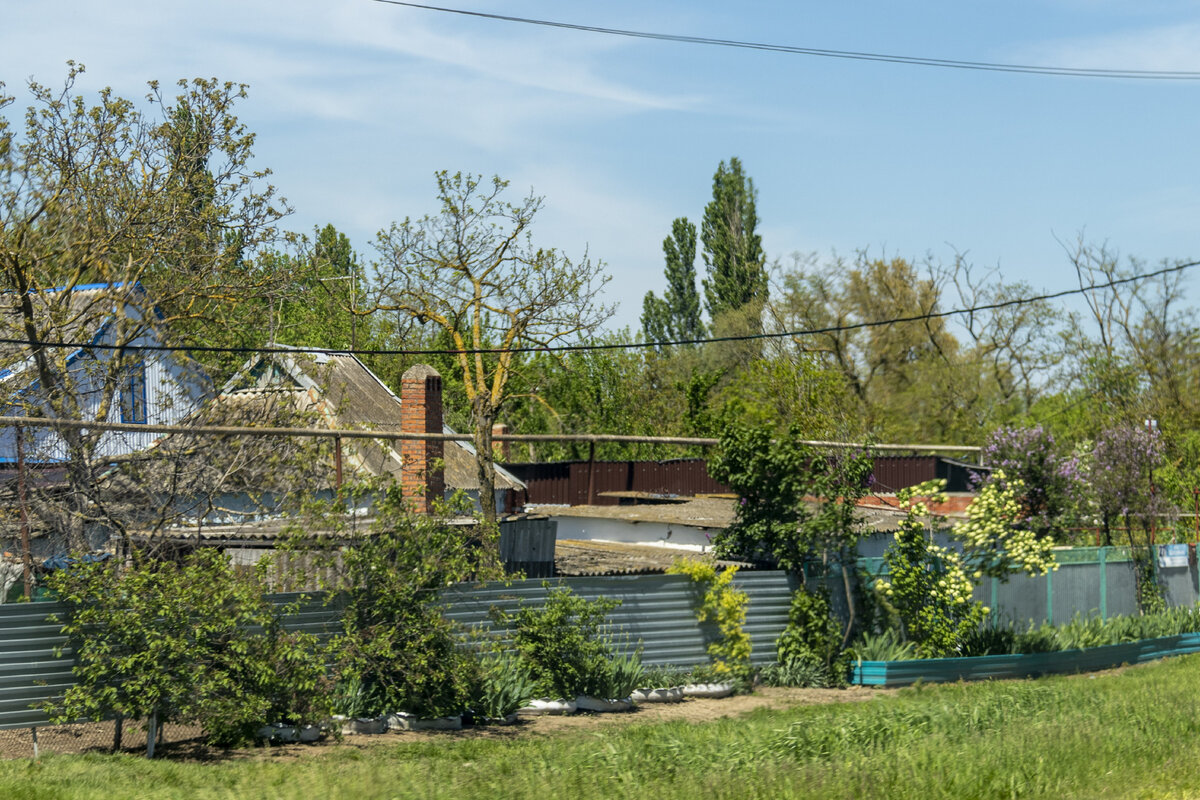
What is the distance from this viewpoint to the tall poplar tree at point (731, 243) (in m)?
57.8

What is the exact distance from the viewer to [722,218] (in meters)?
59.2

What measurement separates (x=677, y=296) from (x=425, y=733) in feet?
178

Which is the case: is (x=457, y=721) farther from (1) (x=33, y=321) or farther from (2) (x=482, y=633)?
(1) (x=33, y=321)

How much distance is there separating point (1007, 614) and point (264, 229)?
14.6 meters

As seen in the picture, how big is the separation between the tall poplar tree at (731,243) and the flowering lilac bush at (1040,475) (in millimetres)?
35321

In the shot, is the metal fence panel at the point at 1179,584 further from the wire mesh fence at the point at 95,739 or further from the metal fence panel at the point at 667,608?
the wire mesh fence at the point at 95,739

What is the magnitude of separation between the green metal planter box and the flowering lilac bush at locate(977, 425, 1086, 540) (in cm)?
356

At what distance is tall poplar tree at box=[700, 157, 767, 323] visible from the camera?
5784cm

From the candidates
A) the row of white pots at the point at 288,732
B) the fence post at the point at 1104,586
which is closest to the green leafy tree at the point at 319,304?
the row of white pots at the point at 288,732

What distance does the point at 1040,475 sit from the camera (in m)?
22.0

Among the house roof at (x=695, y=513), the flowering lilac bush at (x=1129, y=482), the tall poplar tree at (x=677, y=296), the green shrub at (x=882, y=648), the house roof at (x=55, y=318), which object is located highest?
the tall poplar tree at (x=677, y=296)

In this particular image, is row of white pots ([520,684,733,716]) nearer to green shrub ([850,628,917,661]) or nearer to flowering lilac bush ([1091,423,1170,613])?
green shrub ([850,628,917,661])

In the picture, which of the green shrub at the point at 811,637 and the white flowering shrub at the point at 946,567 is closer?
the green shrub at the point at 811,637

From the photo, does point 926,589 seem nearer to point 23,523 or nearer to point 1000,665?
point 1000,665
